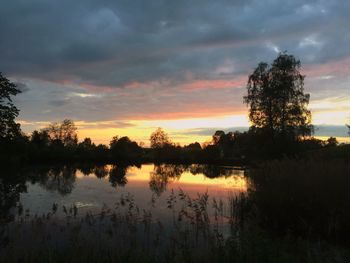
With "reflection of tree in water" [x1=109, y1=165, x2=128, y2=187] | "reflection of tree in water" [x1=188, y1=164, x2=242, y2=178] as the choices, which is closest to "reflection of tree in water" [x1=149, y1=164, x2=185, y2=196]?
"reflection of tree in water" [x1=109, y1=165, x2=128, y2=187]

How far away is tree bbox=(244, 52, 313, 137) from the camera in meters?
42.9

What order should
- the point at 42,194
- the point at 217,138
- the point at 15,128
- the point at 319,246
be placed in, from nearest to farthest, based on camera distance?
the point at 319,246 < the point at 42,194 < the point at 15,128 < the point at 217,138

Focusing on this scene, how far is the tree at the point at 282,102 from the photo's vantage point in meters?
42.9

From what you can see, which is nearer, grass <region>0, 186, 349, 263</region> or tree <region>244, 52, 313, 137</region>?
grass <region>0, 186, 349, 263</region>

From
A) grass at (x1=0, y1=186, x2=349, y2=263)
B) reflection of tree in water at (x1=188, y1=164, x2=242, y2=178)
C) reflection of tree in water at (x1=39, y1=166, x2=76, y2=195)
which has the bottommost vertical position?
grass at (x1=0, y1=186, x2=349, y2=263)

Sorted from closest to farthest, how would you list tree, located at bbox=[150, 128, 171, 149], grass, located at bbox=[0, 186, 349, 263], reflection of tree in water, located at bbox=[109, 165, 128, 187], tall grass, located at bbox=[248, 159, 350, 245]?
grass, located at bbox=[0, 186, 349, 263]
tall grass, located at bbox=[248, 159, 350, 245]
reflection of tree in water, located at bbox=[109, 165, 128, 187]
tree, located at bbox=[150, 128, 171, 149]

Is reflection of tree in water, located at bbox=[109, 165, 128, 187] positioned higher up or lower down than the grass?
higher up

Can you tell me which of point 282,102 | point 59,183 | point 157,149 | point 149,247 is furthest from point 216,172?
point 157,149

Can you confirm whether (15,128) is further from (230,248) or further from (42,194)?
(230,248)

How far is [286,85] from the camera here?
4347 centimetres

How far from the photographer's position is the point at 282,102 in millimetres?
43594

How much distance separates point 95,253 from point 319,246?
5.06 meters

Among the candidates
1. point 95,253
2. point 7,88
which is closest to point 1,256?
point 95,253

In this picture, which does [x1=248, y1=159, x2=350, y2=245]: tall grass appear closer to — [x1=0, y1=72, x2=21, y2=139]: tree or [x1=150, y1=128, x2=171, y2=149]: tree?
[x1=0, y1=72, x2=21, y2=139]: tree
